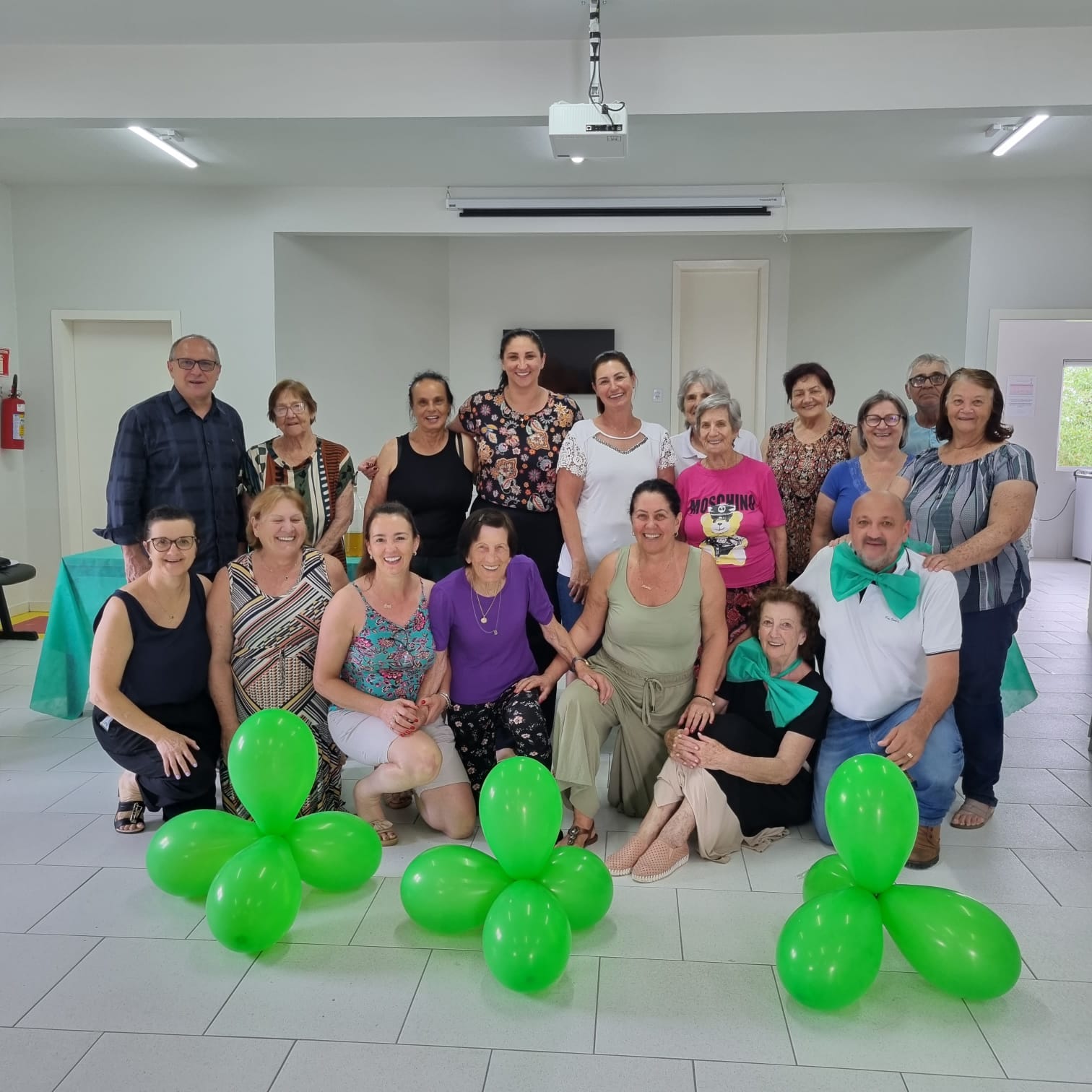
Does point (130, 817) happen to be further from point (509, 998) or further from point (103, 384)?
point (103, 384)

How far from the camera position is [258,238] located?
244 inches

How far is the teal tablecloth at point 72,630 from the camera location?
395 centimetres

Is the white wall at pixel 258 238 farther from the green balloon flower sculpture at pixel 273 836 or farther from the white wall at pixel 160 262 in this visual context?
the green balloon flower sculpture at pixel 273 836

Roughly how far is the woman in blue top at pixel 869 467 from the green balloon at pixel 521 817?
1.56m

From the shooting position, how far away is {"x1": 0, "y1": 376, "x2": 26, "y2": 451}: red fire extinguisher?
241 inches

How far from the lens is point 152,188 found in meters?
6.09

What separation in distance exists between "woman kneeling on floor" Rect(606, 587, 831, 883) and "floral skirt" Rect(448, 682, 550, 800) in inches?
17.1

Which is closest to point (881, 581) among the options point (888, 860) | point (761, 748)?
point (761, 748)

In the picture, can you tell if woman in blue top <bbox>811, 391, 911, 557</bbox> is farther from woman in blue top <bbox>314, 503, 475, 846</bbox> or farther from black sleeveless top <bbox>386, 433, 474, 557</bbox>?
woman in blue top <bbox>314, 503, 475, 846</bbox>

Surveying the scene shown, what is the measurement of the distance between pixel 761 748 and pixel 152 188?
553cm

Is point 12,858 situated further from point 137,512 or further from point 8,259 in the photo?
point 8,259

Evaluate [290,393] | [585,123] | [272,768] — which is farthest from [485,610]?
[585,123]

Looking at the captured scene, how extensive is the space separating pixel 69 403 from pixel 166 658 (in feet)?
14.4

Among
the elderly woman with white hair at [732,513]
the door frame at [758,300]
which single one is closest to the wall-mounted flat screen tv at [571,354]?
the door frame at [758,300]
